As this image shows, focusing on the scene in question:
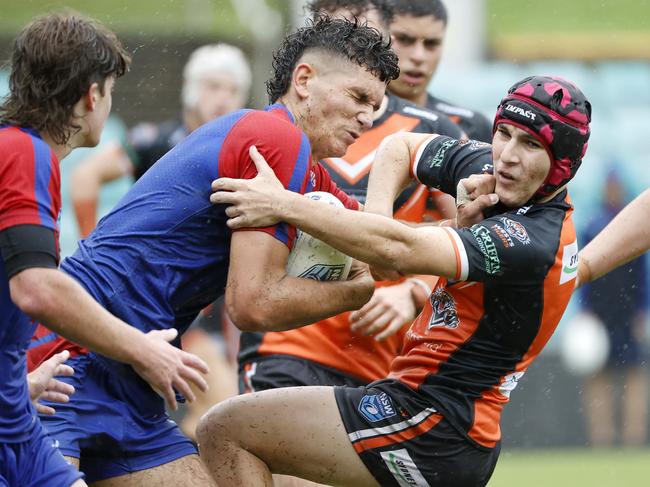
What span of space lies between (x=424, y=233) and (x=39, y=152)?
1479 mm

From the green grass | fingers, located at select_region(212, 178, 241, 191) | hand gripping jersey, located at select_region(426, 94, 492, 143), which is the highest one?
fingers, located at select_region(212, 178, 241, 191)

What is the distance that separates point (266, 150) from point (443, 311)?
1.00 m

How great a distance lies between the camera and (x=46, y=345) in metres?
4.57

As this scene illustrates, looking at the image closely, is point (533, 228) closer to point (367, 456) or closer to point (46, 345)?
point (367, 456)

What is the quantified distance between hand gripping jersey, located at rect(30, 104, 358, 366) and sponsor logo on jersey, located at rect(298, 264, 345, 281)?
0.20 m

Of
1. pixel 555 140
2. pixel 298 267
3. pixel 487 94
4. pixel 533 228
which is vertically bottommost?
pixel 487 94

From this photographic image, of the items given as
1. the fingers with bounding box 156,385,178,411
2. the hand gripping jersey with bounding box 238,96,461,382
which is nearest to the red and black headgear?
the hand gripping jersey with bounding box 238,96,461,382

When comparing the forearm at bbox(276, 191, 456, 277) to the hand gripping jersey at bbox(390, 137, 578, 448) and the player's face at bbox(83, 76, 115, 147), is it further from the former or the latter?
the player's face at bbox(83, 76, 115, 147)

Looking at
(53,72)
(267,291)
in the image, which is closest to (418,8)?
(267,291)

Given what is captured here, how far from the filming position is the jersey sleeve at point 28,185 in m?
3.72

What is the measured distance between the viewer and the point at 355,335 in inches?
233

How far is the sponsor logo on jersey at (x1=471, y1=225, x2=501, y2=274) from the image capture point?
4.41 metres

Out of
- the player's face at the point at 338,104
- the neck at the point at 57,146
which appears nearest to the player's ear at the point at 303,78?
the player's face at the point at 338,104

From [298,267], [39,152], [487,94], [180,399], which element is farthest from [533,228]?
[487,94]
